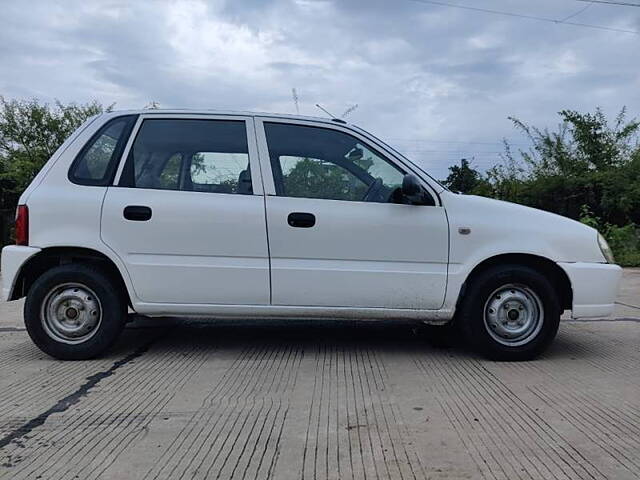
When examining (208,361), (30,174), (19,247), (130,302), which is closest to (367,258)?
(208,361)

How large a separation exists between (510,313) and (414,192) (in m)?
1.29

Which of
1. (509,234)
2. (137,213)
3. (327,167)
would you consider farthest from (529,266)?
(137,213)

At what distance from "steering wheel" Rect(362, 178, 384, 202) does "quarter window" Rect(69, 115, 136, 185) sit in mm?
2041

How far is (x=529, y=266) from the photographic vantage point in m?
4.84

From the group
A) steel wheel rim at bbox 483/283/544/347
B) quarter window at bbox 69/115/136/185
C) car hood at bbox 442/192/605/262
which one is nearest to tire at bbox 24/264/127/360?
quarter window at bbox 69/115/136/185

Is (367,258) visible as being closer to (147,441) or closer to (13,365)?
(147,441)

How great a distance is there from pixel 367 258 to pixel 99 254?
2179 millimetres

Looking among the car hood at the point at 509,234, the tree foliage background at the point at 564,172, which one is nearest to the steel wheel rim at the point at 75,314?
the car hood at the point at 509,234

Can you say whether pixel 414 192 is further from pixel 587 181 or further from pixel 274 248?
pixel 587 181

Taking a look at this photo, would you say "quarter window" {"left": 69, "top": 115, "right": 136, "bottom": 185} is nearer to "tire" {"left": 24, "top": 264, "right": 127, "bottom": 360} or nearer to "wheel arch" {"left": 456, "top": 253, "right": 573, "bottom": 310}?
"tire" {"left": 24, "top": 264, "right": 127, "bottom": 360}

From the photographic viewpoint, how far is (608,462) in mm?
2893

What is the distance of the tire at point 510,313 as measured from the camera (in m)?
4.70

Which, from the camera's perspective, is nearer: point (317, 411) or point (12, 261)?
point (317, 411)

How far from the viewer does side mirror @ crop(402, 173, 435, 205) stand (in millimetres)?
4555
